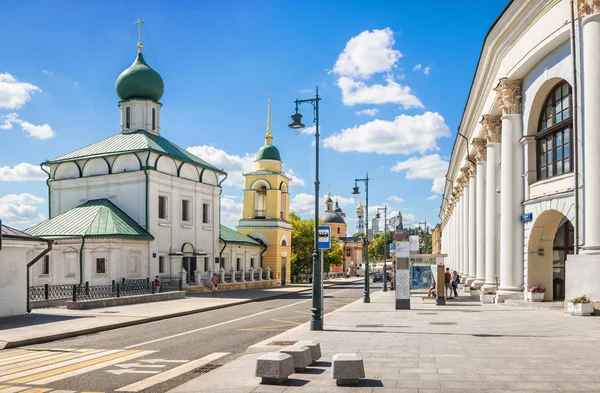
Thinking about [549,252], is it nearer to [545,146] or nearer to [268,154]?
[545,146]

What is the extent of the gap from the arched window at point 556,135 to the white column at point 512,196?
1.19 metres

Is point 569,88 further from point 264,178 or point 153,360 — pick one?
point 264,178

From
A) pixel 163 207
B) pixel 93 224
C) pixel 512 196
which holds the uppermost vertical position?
pixel 163 207

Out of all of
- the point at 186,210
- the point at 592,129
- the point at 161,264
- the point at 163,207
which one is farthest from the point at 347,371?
the point at 186,210

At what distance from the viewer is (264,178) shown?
216 feet

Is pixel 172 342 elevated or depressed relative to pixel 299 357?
depressed

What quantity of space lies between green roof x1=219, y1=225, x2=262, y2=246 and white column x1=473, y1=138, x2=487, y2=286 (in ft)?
79.7

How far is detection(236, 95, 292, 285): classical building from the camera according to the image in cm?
6488

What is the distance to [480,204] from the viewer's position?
3881cm

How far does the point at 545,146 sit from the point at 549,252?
14.7 ft

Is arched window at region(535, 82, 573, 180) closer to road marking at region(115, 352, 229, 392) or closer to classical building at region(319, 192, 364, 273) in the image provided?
road marking at region(115, 352, 229, 392)

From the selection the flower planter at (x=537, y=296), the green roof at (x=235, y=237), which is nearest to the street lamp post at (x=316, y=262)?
the flower planter at (x=537, y=296)

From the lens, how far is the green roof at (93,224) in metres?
40.2

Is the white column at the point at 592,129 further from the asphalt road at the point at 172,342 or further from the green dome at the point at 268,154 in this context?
the green dome at the point at 268,154
